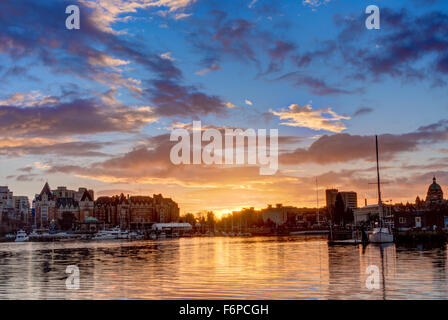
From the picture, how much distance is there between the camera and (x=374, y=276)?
39344 mm

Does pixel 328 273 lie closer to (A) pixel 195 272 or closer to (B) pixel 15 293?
(A) pixel 195 272

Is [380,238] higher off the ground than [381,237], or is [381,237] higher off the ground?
[381,237]

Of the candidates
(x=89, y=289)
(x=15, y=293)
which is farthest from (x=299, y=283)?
(x=15, y=293)
